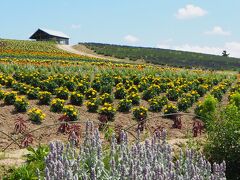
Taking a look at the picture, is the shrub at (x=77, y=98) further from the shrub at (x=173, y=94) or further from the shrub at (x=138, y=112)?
the shrub at (x=173, y=94)

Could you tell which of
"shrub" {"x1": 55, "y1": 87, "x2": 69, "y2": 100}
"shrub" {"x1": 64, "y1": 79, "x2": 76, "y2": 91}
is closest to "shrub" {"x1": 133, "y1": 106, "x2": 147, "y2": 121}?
"shrub" {"x1": 55, "y1": 87, "x2": 69, "y2": 100}

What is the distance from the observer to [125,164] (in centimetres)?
453

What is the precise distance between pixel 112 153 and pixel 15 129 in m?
6.04

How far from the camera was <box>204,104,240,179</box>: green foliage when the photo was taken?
7.14 meters

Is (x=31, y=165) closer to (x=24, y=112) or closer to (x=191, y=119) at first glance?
(x=24, y=112)

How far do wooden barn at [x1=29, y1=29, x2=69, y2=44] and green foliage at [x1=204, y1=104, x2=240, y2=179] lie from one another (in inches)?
2599

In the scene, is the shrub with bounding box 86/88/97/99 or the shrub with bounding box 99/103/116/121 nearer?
the shrub with bounding box 99/103/116/121

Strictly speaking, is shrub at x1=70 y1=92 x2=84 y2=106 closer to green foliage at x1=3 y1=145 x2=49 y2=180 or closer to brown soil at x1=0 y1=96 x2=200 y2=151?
brown soil at x1=0 y1=96 x2=200 y2=151

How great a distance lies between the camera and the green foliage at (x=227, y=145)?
7141 mm

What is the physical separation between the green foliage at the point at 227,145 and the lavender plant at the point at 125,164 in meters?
2.17

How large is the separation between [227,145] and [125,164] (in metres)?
3.25

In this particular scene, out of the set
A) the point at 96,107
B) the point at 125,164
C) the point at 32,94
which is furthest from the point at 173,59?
the point at 125,164

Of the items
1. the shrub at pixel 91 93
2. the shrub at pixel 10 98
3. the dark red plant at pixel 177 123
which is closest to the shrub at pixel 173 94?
the shrub at pixel 91 93

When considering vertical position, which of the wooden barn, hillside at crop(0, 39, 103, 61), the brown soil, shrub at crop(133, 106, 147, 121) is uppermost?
the wooden barn
